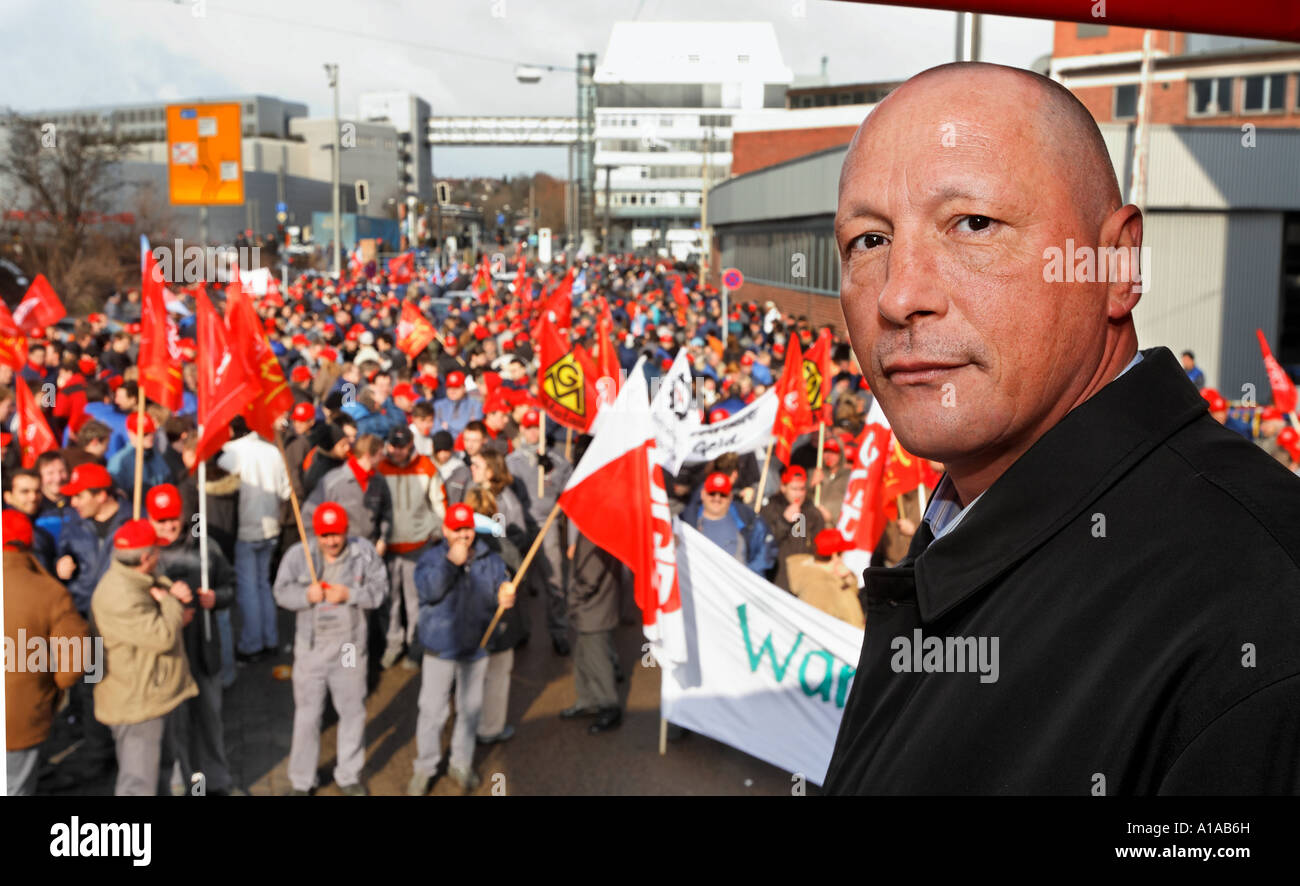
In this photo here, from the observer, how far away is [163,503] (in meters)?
7.28

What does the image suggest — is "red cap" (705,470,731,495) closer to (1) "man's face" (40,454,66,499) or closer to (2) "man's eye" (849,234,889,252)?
(1) "man's face" (40,454,66,499)

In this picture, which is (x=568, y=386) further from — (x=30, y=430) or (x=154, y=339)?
(x=30, y=430)

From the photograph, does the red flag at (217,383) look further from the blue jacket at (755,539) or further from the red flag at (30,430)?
the blue jacket at (755,539)

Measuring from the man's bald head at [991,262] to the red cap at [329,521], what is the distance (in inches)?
272

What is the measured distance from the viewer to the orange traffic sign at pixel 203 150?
2488cm

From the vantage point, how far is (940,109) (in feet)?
3.48

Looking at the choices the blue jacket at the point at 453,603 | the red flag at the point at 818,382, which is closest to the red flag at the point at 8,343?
the blue jacket at the point at 453,603

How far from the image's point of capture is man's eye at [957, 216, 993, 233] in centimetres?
101

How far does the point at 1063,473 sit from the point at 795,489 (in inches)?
324

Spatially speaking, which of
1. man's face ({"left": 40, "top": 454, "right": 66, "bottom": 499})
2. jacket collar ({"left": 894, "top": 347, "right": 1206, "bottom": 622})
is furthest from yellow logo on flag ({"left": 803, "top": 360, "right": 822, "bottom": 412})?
jacket collar ({"left": 894, "top": 347, "right": 1206, "bottom": 622})

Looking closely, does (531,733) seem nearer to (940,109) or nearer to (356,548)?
(356,548)

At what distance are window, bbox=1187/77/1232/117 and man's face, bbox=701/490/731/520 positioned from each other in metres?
41.1
